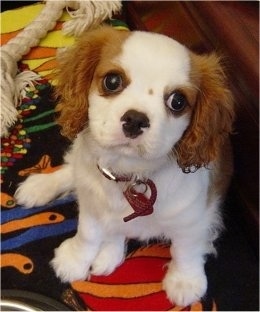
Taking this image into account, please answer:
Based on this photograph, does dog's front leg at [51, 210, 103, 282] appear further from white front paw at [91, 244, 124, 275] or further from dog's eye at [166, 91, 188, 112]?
dog's eye at [166, 91, 188, 112]

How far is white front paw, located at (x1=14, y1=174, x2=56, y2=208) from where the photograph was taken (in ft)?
4.80

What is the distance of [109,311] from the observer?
1328 millimetres

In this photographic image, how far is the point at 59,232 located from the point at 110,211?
314 millimetres

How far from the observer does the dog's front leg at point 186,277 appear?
4.34 feet

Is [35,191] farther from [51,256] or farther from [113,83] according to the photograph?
[113,83]

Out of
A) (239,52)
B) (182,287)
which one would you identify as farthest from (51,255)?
(239,52)

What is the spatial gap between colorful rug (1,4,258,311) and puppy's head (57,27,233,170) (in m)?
0.28

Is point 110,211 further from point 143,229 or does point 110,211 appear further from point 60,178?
point 60,178

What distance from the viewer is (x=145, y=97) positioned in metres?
0.95

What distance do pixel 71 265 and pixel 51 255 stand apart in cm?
8

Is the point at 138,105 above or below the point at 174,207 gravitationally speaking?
above

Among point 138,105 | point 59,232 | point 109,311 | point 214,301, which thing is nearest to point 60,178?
point 59,232

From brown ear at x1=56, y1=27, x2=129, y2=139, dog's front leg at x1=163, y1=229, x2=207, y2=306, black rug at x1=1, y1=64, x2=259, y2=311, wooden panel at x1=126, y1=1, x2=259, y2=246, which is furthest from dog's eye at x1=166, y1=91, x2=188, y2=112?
black rug at x1=1, y1=64, x2=259, y2=311

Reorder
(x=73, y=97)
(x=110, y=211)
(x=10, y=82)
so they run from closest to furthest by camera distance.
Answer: (x=73, y=97) < (x=110, y=211) < (x=10, y=82)
